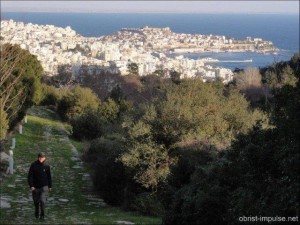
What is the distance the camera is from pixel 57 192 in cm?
1285

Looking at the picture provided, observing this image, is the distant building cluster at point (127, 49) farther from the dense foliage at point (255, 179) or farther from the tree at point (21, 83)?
the dense foliage at point (255, 179)

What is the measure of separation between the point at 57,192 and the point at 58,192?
0.03 m

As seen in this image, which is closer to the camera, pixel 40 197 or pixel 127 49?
pixel 40 197

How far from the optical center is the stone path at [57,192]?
31.2ft

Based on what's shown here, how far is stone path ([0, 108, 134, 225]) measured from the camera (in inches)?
375

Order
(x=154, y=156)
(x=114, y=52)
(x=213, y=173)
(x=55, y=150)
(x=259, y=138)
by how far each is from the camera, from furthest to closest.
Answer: (x=114, y=52)
(x=55, y=150)
(x=154, y=156)
(x=213, y=173)
(x=259, y=138)

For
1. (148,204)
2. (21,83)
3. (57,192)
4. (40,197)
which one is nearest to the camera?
(40,197)

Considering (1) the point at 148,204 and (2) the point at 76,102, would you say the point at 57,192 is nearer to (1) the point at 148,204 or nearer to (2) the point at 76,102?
(1) the point at 148,204

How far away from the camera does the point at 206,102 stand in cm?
1466

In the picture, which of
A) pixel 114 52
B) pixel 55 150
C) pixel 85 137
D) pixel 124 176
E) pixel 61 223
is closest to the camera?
pixel 61 223

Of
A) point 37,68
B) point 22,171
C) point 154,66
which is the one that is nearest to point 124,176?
point 22,171

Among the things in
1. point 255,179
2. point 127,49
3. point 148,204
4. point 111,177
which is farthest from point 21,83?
point 127,49

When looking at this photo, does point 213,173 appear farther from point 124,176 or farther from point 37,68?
point 37,68

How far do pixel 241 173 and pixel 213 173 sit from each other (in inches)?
47.7
